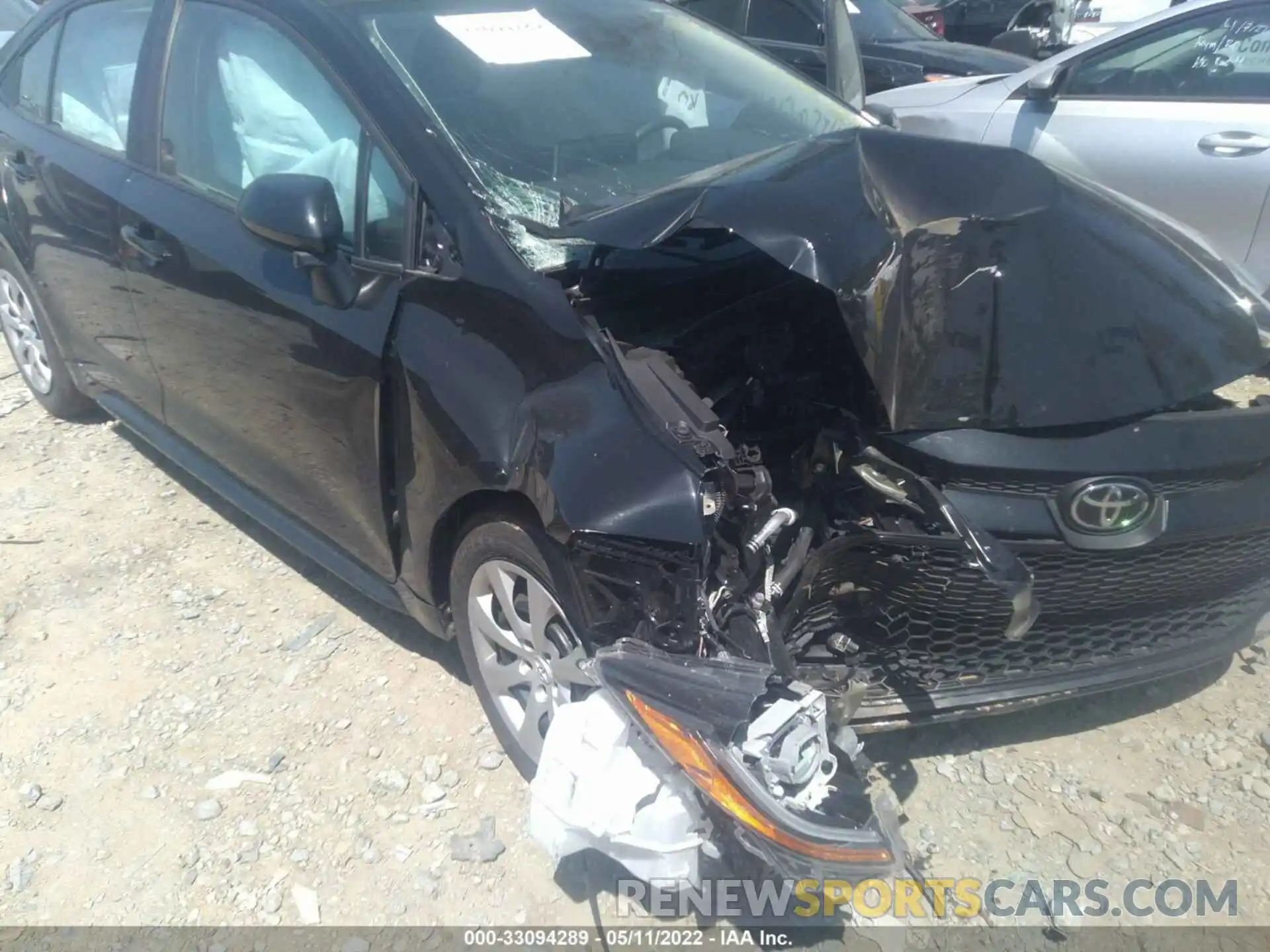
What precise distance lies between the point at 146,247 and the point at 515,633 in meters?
1.74

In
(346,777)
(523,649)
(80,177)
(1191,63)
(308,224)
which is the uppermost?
(1191,63)

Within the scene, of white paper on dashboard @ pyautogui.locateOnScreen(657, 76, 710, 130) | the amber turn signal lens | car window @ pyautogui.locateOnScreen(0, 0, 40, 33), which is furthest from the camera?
car window @ pyautogui.locateOnScreen(0, 0, 40, 33)

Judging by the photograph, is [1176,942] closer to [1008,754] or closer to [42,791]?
[1008,754]

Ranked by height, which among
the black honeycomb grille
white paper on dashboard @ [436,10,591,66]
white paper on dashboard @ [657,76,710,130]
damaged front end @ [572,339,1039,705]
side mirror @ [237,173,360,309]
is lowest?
damaged front end @ [572,339,1039,705]

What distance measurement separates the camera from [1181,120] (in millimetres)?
4535

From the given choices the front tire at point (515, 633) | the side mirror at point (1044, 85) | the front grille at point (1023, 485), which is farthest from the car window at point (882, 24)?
the front tire at point (515, 633)

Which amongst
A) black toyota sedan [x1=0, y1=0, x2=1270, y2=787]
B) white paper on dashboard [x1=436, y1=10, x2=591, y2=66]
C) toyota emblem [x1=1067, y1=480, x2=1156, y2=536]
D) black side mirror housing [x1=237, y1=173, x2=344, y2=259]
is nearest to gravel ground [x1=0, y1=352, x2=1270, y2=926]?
black toyota sedan [x1=0, y1=0, x2=1270, y2=787]

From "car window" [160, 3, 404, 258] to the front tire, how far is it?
743mm

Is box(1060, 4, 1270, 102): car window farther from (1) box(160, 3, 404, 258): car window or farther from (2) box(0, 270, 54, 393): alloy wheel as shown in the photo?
(2) box(0, 270, 54, 393): alloy wheel

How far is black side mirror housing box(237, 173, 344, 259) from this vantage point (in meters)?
2.35

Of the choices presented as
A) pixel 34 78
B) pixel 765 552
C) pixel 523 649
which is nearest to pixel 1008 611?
pixel 765 552

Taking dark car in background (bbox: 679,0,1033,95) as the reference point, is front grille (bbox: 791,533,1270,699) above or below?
below

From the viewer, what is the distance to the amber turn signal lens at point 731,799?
1714 mm

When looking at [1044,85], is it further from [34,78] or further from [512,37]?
[34,78]
